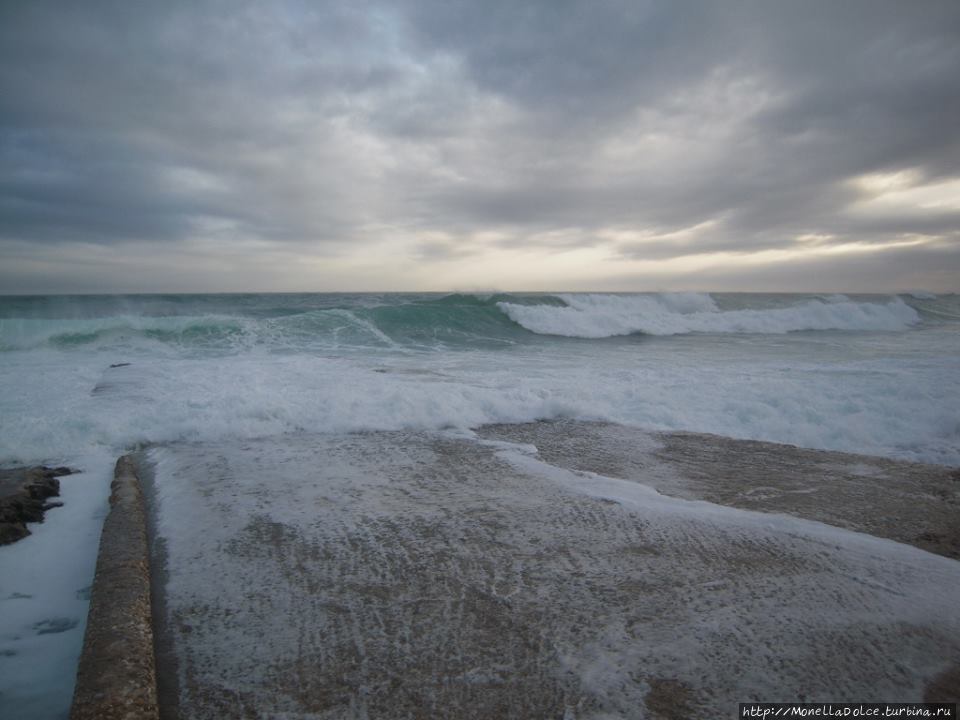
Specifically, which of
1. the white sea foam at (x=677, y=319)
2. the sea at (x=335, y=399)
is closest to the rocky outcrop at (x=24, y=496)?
the sea at (x=335, y=399)

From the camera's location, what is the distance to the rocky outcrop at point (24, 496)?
9.66ft

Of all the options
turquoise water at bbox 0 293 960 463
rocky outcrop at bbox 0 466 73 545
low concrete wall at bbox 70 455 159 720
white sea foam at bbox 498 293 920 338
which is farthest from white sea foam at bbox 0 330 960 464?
white sea foam at bbox 498 293 920 338

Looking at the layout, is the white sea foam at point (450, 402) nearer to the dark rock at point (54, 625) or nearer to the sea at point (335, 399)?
the sea at point (335, 399)

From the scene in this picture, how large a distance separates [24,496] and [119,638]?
7.49ft

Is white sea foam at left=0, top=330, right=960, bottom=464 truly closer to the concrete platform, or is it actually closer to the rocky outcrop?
the rocky outcrop

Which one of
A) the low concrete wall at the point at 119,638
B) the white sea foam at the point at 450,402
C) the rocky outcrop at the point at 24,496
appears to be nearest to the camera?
the low concrete wall at the point at 119,638

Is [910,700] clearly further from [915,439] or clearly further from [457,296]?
[457,296]

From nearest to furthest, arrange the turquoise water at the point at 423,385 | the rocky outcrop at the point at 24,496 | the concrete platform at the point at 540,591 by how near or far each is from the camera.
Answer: the concrete platform at the point at 540,591 < the rocky outcrop at the point at 24,496 < the turquoise water at the point at 423,385

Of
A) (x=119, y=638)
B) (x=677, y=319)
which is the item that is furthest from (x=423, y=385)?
(x=677, y=319)

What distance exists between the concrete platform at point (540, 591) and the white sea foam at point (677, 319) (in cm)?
1646

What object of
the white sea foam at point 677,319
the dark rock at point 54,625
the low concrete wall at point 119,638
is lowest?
the dark rock at point 54,625

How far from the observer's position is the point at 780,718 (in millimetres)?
1638

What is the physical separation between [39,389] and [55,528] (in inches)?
194

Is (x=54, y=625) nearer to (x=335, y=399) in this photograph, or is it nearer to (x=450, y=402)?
(x=335, y=399)
